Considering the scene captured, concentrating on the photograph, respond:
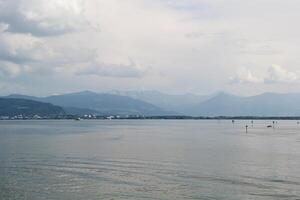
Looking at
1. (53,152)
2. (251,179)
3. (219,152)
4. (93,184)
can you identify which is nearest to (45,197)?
(93,184)

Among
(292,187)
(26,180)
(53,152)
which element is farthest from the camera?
(53,152)

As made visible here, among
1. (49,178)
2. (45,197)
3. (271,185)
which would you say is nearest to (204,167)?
(271,185)

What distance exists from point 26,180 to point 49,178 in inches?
94.3

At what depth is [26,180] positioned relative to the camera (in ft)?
152

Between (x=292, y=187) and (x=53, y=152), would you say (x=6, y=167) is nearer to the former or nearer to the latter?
(x=53, y=152)

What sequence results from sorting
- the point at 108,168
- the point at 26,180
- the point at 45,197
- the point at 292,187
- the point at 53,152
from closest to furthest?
the point at 45,197
the point at 292,187
the point at 26,180
the point at 108,168
the point at 53,152

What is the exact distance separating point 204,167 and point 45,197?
23418mm

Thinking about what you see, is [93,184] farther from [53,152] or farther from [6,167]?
[53,152]

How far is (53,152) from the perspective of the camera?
74250mm

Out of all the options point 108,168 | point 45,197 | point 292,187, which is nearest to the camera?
point 45,197

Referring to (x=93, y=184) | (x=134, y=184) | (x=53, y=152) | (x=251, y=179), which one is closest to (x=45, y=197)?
(x=93, y=184)

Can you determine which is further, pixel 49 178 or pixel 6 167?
pixel 6 167

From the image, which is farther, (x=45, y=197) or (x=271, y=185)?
(x=271, y=185)

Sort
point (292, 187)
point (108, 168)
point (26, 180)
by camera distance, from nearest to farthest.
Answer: point (292, 187)
point (26, 180)
point (108, 168)
